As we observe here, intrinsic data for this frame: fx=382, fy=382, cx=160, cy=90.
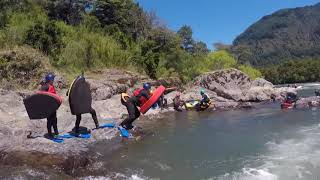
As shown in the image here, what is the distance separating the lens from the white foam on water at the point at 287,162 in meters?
9.32

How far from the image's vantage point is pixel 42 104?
38.9 ft

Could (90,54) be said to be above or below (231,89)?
above

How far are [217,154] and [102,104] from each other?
11451mm

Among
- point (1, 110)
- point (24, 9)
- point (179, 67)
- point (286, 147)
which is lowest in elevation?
point (286, 147)

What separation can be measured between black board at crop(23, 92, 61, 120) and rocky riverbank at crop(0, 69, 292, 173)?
75cm

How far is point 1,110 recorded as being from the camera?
15.9m

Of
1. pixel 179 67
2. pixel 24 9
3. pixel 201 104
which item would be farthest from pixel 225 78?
pixel 24 9

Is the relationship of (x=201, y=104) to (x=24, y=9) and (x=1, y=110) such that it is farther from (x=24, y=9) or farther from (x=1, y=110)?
(x=24, y=9)

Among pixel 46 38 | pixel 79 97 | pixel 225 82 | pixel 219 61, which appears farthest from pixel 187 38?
pixel 79 97

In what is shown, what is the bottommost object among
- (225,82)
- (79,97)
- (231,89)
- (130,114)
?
(130,114)

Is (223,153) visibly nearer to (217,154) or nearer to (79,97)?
(217,154)

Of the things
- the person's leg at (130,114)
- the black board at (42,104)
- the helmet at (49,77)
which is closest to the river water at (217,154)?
the person's leg at (130,114)

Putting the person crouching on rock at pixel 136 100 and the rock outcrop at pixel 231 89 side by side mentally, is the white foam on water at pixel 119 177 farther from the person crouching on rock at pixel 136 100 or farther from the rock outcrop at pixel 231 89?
the rock outcrop at pixel 231 89

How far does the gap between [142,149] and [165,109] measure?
45.4ft
